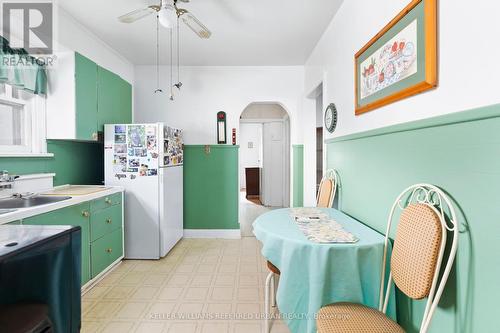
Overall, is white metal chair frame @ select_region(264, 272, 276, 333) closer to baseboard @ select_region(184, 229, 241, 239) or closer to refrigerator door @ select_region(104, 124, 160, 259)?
refrigerator door @ select_region(104, 124, 160, 259)

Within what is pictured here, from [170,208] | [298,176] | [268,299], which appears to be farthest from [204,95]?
[268,299]

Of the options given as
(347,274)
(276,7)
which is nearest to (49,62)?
(276,7)

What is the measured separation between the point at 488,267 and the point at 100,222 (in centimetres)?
271

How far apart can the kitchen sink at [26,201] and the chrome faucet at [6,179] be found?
0.11 m

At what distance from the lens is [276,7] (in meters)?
2.28

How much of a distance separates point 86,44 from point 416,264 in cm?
337

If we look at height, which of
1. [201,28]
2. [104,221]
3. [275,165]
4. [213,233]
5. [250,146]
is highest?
[201,28]

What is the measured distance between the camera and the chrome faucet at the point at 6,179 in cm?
183

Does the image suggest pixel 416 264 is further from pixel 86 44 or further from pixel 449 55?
pixel 86 44

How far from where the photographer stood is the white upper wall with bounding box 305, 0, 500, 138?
869 mm

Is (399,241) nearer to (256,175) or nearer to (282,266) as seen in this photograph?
(282,266)

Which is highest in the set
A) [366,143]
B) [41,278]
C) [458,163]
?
[366,143]

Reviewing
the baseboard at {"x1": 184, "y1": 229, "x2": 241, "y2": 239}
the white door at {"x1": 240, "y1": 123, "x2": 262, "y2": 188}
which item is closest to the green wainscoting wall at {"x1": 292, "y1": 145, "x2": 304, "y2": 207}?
the baseboard at {"x1": 184, "y1": 229, "x2": 241, "y2": 239}

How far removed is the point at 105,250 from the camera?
250 cm
